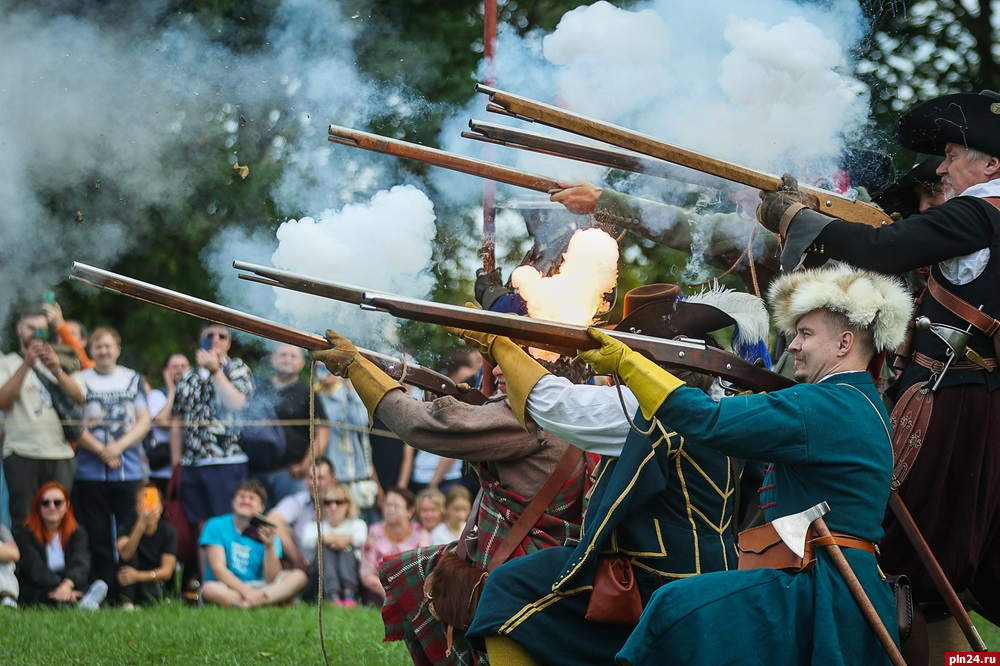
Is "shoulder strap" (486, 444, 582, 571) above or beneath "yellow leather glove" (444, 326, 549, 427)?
beneath

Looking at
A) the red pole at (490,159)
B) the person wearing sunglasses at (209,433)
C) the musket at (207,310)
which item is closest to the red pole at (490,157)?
the red pole at (490,159)

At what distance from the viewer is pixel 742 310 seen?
4.84 m

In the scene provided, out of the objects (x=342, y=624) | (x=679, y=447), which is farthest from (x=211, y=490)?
(x=679, y=447)

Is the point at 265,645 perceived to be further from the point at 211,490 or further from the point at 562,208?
the point at 562,208

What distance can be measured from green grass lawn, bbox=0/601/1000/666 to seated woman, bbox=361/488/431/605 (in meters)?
0.75

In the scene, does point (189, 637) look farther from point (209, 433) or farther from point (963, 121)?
point (963, 121)

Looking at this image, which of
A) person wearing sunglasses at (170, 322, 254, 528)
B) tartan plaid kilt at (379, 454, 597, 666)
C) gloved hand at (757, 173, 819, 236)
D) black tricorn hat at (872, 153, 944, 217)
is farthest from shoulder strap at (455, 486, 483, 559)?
person wearing sunglasses at (170, 322, 254, 528)

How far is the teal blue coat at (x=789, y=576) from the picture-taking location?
354 cm

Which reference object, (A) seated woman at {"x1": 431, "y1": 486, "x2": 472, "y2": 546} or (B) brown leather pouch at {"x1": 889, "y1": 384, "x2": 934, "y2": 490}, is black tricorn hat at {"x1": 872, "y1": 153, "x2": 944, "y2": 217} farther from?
(A) seated woman at {"x1": 431, "y1": 486, "x2": 472, "y2": 546}

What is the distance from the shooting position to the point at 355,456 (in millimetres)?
9656

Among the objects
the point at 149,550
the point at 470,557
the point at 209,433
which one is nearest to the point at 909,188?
the point at 470,557

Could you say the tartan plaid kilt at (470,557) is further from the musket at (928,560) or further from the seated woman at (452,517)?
the seated woman at (452,517)

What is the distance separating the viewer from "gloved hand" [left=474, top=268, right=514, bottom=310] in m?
5.44

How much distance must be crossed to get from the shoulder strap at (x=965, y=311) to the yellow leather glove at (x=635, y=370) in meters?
1.39
